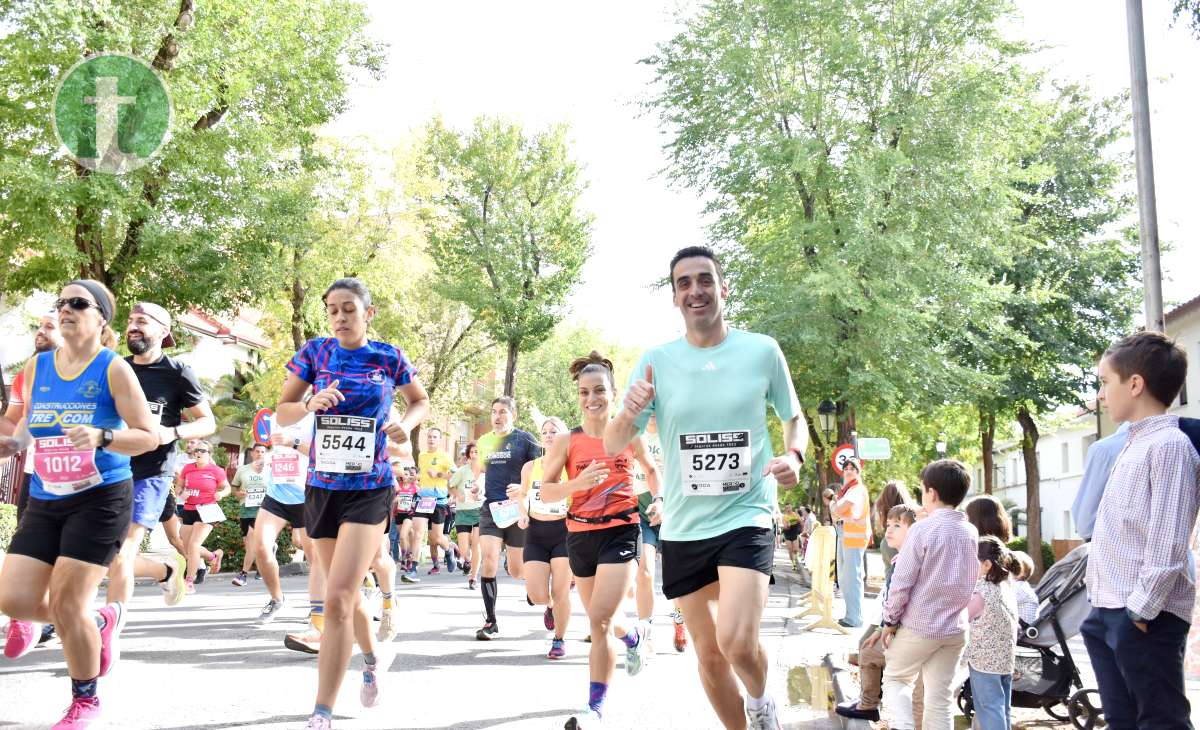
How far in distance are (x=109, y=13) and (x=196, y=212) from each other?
3.65 m

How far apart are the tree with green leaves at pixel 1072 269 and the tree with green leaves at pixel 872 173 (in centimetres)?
594

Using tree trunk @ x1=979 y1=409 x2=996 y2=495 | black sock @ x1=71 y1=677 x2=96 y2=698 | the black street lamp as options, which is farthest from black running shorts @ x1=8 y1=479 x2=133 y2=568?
tree trunk @ x1=979 y1=409 x2=996 y2=495

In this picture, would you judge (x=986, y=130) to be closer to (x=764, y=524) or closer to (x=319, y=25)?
(x=319, y=25)

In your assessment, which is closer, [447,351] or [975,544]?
[975,544]


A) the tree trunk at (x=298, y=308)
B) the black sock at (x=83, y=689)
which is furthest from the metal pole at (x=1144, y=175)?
the tree trunk at (x=298, y=308)

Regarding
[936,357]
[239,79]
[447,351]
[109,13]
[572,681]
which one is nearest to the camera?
[572,681]

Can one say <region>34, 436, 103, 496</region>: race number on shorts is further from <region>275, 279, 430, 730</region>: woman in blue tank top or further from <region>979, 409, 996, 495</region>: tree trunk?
<region>979, 409, 996, 495</region>: tree trunk

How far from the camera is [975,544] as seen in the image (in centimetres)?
577

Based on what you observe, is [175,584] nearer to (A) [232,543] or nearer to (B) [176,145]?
(A) [232,543]

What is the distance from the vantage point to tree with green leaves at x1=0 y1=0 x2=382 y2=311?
18375mm

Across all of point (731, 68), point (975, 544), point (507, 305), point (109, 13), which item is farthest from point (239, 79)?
point (507, 305)

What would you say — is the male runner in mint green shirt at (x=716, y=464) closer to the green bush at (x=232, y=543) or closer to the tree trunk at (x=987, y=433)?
the green bush at (x=232, y=543)

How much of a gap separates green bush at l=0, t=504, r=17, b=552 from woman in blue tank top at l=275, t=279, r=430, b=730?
10837 millimetres

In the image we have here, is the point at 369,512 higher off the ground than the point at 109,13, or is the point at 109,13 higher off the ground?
the point at 109,13
